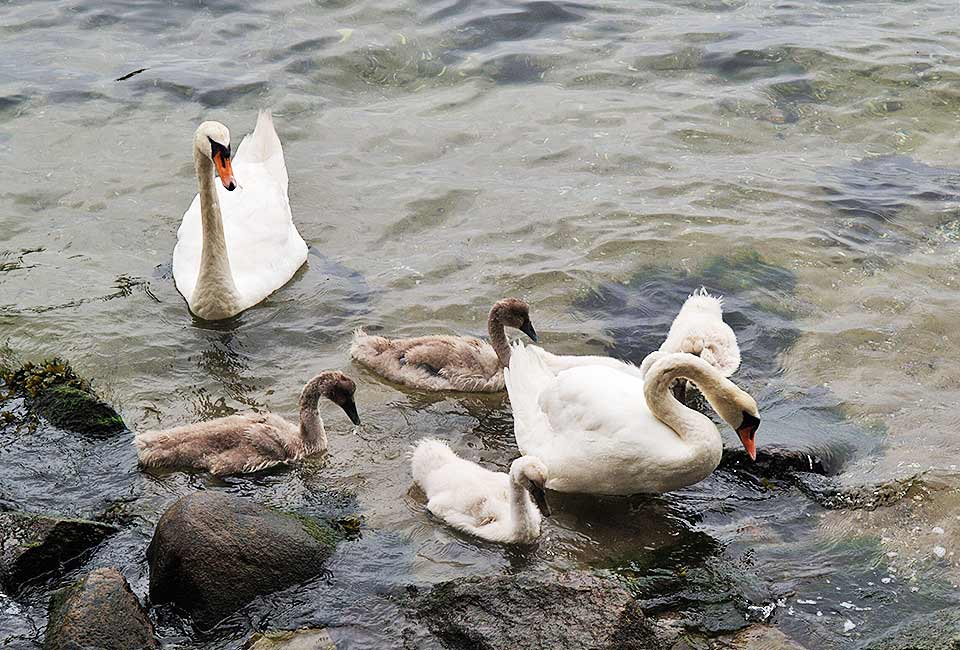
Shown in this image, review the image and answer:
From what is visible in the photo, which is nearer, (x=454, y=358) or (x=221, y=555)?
(x=221, y=555)

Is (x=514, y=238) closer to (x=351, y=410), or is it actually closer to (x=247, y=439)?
(x=351, y=410)

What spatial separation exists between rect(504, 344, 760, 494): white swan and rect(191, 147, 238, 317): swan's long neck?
11.7 feet

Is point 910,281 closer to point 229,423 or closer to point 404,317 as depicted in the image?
point 404,317

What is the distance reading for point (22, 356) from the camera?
363 inches

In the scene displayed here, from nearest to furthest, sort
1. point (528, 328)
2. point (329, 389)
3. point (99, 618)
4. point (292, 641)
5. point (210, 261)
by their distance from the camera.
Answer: point (99, 618), point (292, 641), point (329, 389), point (528, 328), point (210, 261)

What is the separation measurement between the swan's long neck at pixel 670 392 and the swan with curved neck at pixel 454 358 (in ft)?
6.05

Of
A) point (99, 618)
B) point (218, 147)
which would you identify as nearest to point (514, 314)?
point (218, 147)

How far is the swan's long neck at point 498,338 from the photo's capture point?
901cm

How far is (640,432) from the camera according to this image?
23.7ft

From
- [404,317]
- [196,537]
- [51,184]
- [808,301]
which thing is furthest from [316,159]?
[196,537]

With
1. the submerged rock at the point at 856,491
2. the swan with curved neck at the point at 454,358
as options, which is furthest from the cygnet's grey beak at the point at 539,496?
the swan with curved neck at the point at 454,358

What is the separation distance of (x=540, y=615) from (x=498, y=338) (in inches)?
141

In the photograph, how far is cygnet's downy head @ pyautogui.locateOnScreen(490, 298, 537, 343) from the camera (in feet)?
29.3

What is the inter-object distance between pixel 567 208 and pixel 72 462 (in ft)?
19.7
